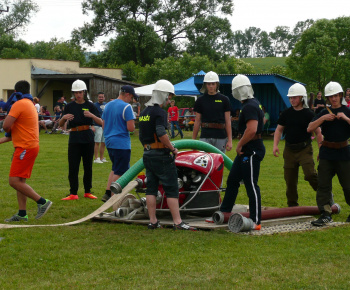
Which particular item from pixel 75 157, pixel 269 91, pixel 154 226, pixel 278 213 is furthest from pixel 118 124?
pixel 269 91

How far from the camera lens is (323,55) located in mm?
43250

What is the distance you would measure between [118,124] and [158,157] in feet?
7.10

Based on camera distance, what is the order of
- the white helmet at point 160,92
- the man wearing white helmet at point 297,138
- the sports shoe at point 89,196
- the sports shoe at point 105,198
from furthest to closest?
the sports shoe at point 89,196
the sports shoe at point 105,198
the man wearing white helmet at point 297,138
the white helmet at point 160,92

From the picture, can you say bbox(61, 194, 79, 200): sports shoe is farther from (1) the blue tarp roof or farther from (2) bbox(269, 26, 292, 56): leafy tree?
(2) bbox(269, 26, 292, 56): leafy tree

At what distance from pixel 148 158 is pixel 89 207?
239 centimetres

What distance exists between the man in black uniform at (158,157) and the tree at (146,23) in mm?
55049

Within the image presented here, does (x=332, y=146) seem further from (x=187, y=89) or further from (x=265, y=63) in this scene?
(x=265, y=63)

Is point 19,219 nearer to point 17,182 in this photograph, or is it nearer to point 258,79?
point 17,182

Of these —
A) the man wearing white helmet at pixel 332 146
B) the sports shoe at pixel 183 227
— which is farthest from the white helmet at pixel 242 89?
the sports shoe at pixel 183 227

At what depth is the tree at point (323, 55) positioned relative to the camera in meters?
41.0

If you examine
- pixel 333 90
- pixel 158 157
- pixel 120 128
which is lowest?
pixel 158 157

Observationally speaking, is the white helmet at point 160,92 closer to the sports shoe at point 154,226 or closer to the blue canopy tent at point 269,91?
the sports shoe at point 154,226

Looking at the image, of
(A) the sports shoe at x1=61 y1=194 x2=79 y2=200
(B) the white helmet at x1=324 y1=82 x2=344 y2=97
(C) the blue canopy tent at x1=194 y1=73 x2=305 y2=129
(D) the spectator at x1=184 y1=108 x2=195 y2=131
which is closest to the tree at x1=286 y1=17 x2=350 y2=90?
(D) the spectator at x1=184 y1=108 x2=195 y2=131

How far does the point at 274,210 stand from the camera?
8.35 m
